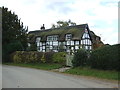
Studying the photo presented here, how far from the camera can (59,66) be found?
34906 mm

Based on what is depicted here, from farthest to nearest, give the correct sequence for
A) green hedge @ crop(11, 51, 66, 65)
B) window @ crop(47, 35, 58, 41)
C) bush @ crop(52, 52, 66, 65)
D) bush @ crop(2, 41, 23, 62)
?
window @ crop(47, 35, 58, 41)
bush @ crop(2, 41, 23, 62)
green hedge @ crop(11, 51, 66, 65)
bush @ crop(52, 52, 66, 65)

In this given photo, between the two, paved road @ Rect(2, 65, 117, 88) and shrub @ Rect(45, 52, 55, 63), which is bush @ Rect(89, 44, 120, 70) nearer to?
paved road @ Rect(2, 65, 117, 88)

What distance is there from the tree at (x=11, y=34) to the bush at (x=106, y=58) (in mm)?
26157

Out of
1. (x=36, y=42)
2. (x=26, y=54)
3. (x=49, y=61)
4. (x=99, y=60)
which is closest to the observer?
(x=99, y=60)

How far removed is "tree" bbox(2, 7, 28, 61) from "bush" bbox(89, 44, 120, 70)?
85.8 feet

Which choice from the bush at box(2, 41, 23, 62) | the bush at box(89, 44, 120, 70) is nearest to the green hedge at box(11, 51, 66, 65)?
the bush at box(2, 41, 23, 62)

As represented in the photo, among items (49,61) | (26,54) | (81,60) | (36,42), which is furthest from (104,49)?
(36,42)

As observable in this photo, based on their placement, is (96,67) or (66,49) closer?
(96,67)

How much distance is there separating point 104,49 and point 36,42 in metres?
44.3

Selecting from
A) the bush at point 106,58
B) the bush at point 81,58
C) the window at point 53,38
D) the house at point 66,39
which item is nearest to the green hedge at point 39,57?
the bush at point 81,58

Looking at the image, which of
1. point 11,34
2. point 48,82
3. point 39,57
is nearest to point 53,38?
point 11,34

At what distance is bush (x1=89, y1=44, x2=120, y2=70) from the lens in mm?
23056

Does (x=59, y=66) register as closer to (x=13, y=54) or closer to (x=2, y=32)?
(x=13, y=54)

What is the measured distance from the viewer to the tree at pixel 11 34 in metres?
49.4
